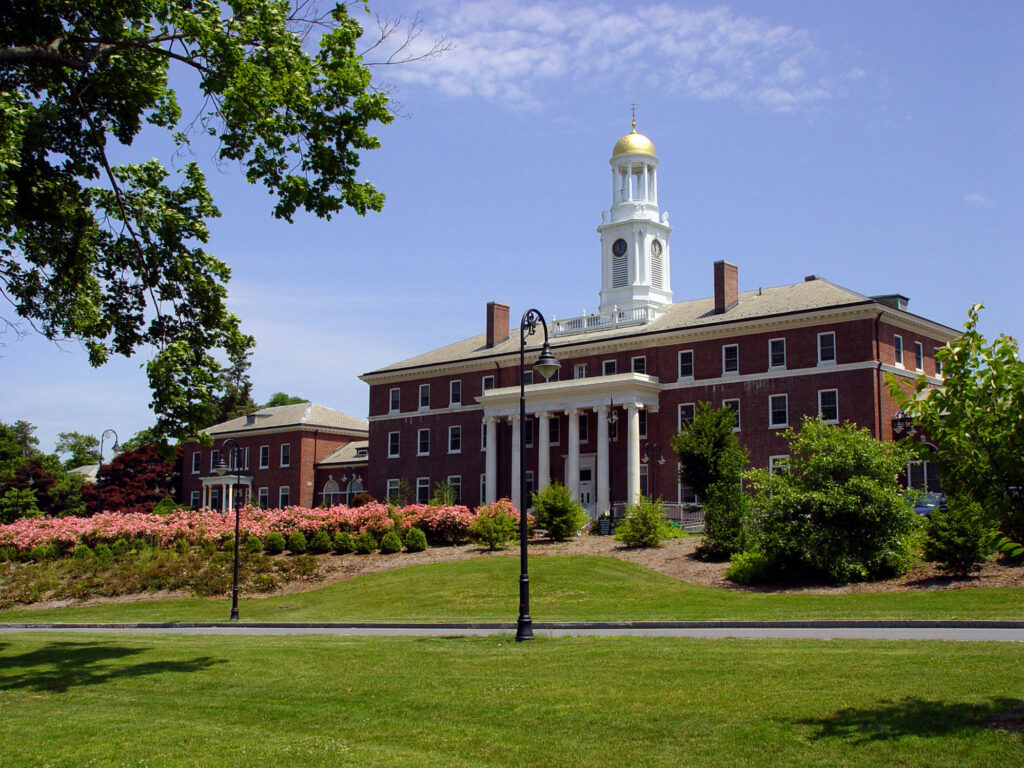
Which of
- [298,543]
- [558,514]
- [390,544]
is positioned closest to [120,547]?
[298,543]

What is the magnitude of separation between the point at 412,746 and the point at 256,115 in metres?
10.3

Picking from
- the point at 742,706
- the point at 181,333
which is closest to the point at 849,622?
the point at 742,706

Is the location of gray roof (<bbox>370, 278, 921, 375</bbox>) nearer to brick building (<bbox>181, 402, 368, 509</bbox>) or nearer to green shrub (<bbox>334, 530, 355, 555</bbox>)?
brick building (<bbox>181, 402, 368, 509</bbox>)

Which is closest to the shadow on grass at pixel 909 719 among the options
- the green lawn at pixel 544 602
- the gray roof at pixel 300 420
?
the green lawn at pixel 544 602

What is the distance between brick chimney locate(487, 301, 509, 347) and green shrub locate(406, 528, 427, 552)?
85.8 ft

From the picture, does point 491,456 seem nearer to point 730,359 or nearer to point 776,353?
point 730,359

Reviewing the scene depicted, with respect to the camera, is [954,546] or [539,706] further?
[954,546]

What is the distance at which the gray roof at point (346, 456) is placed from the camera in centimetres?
7744

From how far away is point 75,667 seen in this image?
17766 mm

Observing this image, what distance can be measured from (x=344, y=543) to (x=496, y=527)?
25.3 feet

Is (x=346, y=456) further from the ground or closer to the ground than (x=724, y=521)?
further from the ground

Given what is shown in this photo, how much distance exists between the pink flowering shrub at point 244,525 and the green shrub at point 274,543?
1.63 feet

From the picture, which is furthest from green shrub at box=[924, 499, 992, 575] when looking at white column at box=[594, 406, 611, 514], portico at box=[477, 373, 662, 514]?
white column at box=[594, 406, 611, 514]

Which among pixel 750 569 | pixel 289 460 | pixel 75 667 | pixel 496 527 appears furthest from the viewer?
pixel 289 460
